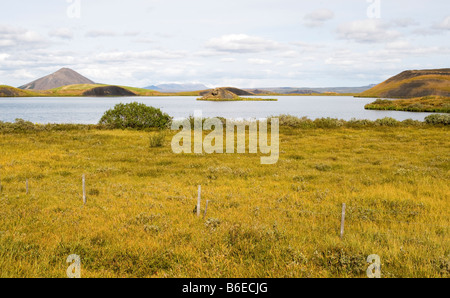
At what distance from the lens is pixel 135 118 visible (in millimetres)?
49094

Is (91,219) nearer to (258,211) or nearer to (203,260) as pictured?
(203,260)

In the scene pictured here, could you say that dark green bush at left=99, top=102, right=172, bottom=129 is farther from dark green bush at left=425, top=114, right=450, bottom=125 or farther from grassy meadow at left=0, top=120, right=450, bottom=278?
dark green bush at left=425, top=114, right=450, bottom=125

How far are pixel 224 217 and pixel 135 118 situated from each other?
4141cm

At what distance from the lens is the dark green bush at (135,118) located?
160 ft

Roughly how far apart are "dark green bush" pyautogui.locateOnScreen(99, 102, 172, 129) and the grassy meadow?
24.0m

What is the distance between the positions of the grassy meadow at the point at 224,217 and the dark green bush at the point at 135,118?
2398 cm

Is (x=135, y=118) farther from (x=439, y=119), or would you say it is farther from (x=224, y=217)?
(x=439, y=119)

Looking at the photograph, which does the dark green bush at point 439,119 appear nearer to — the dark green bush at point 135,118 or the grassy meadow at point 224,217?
the grassy meadow at point 224,217

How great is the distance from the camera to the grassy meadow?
7695 millimetres

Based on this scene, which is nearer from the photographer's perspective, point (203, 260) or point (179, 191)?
point (203, 260)

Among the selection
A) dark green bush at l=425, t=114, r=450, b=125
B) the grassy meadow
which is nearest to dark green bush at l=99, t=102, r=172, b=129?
the grassy meadow

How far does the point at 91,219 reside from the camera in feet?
36.6
